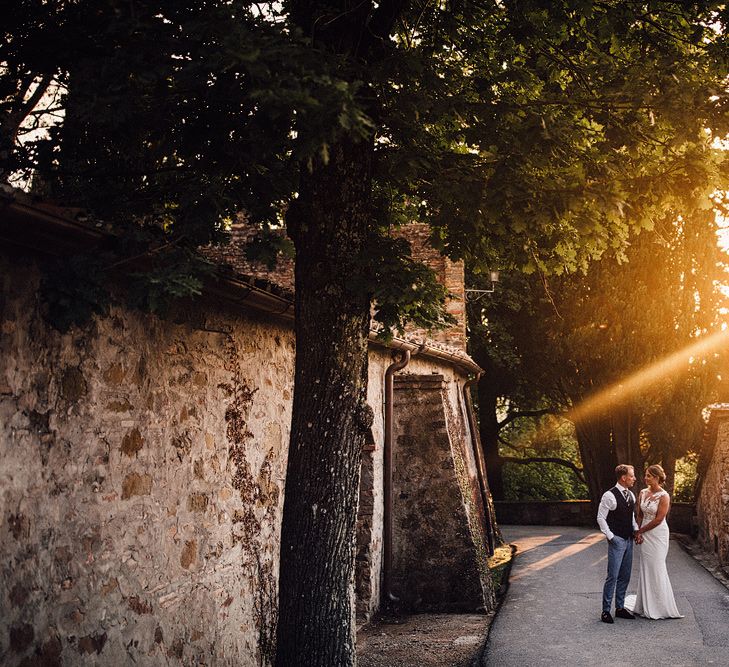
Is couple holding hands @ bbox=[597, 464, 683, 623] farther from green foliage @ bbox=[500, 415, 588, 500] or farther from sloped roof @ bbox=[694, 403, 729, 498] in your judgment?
green foliage @ bbox=[500, 415, 588, 500]

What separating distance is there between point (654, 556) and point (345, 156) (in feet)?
19.3

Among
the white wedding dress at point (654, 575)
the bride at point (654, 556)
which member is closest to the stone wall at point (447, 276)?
the bride at point (654, 556)

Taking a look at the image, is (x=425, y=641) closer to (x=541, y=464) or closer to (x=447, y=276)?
(x=447, y=276)

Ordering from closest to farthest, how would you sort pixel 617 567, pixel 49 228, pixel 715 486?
pixel 49 228 < pixel 617 567 < pixel 715 486

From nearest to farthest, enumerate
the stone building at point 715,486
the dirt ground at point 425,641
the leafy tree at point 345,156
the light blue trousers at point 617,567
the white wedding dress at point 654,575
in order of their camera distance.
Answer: the leafy tree at point 345,156
the dirt ground at point 425,641
the light blue trousers at point 617,567
the white wedding dress at point 654,575
the stone building at point 715,486

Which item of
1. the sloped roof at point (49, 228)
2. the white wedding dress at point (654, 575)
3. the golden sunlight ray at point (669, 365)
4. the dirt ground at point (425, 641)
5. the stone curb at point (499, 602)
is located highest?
the golden sunlight ray at point (669, 365)

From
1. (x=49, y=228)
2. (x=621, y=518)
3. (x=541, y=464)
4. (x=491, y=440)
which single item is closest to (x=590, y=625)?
(x=621, y=518)

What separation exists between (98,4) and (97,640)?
3594 mm

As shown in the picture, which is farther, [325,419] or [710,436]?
[710,436]

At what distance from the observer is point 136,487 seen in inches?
Result: 188

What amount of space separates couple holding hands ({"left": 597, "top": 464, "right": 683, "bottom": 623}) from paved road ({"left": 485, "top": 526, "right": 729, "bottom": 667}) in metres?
0.20

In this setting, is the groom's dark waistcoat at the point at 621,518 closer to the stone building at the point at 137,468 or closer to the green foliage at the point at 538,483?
the stone building at the point at 137,468

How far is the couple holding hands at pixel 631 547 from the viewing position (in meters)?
7.98

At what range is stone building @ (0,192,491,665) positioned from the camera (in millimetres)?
3826
